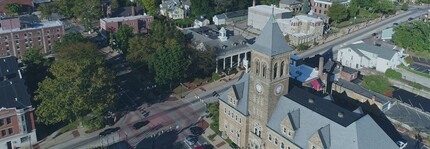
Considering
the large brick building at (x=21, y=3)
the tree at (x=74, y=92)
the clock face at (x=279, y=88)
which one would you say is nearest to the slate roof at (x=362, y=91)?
the clock face at (x=279, y=88)

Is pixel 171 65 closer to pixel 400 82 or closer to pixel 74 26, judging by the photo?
pixel 400 82

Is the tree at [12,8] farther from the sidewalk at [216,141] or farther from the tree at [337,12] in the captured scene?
the tree at [337,12]

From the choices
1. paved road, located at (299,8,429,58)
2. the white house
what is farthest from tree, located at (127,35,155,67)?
the white house

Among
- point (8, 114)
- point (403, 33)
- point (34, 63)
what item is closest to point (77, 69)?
point (8, 114)

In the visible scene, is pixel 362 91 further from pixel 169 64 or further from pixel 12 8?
pixel 12 8

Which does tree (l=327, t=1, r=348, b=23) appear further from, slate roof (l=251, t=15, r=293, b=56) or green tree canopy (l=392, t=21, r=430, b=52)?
slate roof (l=251, t=15, r=293, b=56)
